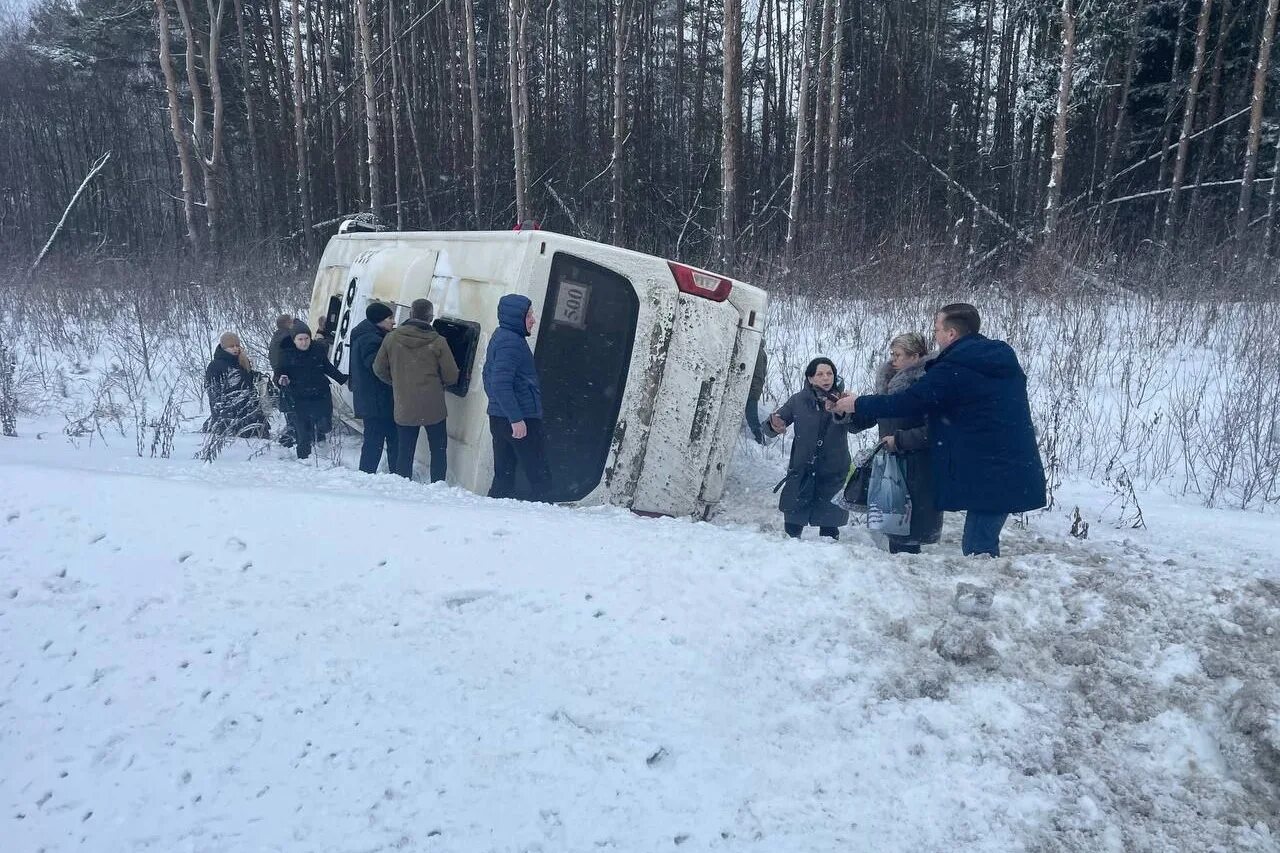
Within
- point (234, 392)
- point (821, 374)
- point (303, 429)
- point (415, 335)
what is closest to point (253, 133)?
point (234, 392)

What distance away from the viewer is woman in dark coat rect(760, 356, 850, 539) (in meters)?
5.44

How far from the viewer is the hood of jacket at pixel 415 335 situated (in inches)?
225

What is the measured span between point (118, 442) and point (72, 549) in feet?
17.0

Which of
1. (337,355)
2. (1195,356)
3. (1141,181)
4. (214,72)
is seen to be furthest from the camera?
(1141,181)

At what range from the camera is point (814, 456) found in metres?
5.45

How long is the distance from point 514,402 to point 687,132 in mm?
17785

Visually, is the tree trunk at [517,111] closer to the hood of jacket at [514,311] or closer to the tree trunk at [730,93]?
the tree trunk at [730,93]

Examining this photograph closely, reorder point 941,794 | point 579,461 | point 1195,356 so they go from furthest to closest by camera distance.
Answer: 1. point 1195,356
2. point 579,461
3. point 941,794

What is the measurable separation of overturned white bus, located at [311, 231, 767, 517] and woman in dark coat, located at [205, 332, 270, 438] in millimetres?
2826

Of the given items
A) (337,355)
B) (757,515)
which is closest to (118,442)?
(337,355)

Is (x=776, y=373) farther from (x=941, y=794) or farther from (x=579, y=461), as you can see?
(x=941, y=794)

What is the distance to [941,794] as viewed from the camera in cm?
222

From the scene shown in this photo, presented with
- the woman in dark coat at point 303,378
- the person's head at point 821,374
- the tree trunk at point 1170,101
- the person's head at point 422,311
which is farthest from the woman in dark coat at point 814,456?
the tree trunk at point 1170,101

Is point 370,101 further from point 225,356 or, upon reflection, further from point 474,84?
point 225,356
